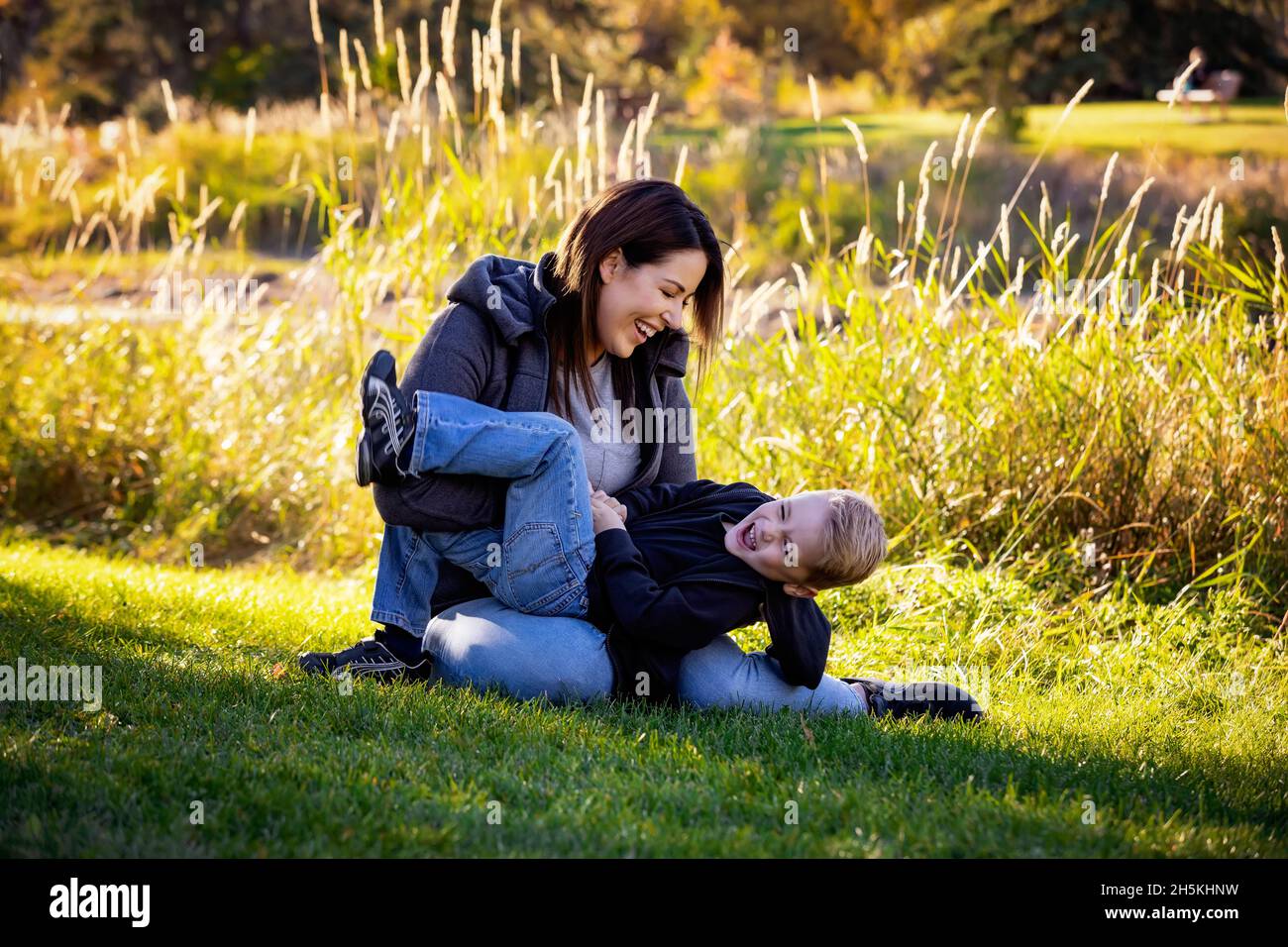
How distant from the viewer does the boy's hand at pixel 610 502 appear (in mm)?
3246

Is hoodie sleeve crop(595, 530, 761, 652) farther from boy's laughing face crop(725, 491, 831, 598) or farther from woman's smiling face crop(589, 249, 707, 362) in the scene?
woman's smiling face crop(589, 249, 707, 362)

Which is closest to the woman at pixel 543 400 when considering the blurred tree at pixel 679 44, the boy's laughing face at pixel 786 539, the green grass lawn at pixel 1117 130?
the boy's laughing face at pixel 786 539

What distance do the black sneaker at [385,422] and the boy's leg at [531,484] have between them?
4cm

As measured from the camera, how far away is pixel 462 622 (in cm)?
326

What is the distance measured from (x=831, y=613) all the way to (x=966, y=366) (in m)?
1.04

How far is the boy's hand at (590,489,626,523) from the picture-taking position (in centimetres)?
325

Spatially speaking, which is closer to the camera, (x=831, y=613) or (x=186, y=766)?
(x=186, y=766)

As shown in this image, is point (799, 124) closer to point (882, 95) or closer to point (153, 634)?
point (882, 95)

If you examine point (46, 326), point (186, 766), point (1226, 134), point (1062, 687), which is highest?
point (1226, 134)

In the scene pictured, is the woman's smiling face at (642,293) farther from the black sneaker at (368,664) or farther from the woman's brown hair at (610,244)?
the black sneaker at (368,664)

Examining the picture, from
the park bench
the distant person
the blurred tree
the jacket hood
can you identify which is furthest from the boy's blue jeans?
the distant person

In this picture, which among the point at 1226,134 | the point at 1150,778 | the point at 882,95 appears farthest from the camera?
the point at 882,95

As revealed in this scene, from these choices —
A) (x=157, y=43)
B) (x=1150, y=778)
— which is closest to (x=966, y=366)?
(x=1150, y=778)

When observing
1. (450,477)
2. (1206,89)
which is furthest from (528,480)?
(1206,89)
